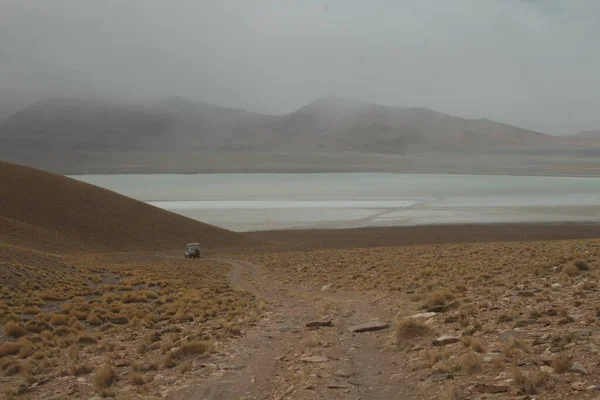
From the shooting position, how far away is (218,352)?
9.80 meters

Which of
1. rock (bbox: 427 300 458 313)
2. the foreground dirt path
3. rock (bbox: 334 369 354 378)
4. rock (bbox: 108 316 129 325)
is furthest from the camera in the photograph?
rock (bbox: 108 316 129 325)

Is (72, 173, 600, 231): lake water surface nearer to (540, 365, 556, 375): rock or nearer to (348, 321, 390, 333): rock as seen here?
(348, 321, 390, 333): rock

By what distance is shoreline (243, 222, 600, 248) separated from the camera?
43.8 meters

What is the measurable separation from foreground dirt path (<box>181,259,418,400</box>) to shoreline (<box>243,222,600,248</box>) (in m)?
29.6

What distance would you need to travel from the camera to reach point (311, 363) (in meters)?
8.58

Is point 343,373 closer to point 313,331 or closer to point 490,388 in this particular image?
point 490,388

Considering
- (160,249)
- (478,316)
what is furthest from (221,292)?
(160,249)

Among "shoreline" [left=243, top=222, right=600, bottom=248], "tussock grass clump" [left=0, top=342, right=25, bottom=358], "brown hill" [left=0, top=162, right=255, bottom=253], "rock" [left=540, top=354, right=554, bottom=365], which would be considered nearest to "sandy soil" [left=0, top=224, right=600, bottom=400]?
"rock" [left=540, top=354, right=554, bottom=365]

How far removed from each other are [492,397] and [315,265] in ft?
68.3

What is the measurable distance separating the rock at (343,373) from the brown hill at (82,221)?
3699cm

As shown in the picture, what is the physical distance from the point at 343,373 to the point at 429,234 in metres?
41.9

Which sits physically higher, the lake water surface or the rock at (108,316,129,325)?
the lake water surface

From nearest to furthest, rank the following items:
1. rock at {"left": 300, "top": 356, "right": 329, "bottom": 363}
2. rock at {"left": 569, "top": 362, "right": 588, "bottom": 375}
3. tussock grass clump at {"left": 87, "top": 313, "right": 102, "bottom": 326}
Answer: rock at {"left": 569, "top": 362, "right": 588, "bottom": 375}, rock at {"left": 300, "top": 356, "right": 329, "bottom": 363}, tussock grass clump at {"left": 87, "top": 313, "right": 102, "bottom": 326}

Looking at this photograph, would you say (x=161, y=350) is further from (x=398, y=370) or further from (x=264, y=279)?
(x=264, y=279)
